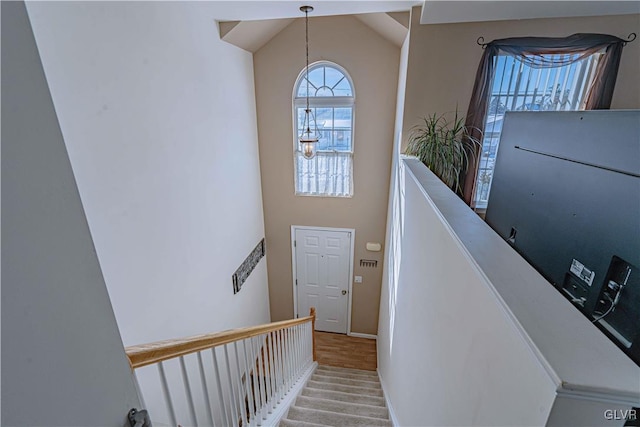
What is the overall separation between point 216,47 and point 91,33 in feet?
5.41

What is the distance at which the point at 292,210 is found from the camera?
489 cm

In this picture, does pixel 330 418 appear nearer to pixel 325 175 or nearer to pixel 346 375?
pixel 346 375

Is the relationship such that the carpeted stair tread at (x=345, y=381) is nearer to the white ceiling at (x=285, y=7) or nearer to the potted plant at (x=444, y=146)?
the potted plant at (x=444, y=146)

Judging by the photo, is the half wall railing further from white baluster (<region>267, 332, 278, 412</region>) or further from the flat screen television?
the flat screen television

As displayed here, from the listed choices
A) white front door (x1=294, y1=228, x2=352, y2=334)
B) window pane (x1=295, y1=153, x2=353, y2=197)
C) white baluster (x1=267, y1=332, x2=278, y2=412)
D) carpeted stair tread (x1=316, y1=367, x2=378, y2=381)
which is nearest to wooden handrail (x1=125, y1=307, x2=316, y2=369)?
white baluster (x1=267, y1=332, x2=278, y2=412)

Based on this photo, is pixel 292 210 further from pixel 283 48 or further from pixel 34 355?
pixel 34 355

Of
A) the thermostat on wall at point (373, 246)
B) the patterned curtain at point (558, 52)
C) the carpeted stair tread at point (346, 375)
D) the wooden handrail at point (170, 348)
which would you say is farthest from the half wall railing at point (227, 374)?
the patterned curtain at point (558, 52)

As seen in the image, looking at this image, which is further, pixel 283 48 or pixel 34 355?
pixel 283 48

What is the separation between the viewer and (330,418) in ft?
8.48

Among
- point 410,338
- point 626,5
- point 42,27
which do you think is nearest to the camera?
point 42,27

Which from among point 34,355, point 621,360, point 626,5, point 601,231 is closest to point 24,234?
point 34,355

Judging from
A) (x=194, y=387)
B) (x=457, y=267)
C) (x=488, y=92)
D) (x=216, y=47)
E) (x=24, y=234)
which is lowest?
(x=194, y=387)

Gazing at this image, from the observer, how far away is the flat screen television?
2.79 feet

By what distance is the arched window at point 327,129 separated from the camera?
430 cm
